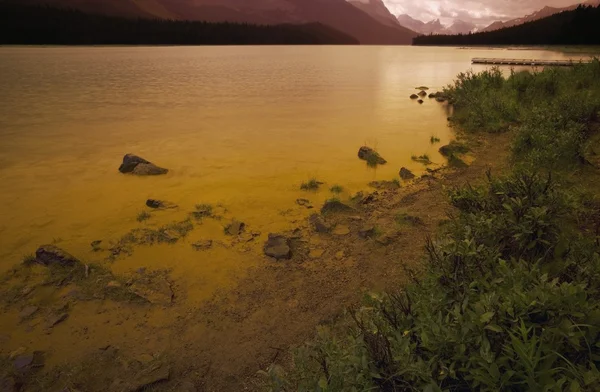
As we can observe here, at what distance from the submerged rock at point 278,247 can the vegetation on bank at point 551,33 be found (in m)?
97.2

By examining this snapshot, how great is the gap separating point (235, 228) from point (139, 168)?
512cm

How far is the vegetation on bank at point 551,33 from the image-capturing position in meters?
74.5

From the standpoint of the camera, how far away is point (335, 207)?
790cm

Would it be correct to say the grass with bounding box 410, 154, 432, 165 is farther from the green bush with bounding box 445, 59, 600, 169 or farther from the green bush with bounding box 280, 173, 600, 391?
the green bush with bounding box 280, 173, 600, 391

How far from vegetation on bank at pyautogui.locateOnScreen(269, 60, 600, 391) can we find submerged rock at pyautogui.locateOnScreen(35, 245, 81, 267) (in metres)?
4.63

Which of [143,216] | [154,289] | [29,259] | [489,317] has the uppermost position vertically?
[489,317]

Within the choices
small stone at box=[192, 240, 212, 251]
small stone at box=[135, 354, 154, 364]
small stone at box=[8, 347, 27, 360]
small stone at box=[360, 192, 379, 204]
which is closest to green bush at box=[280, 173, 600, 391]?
small stone at box=[135, 354, 154, 364]

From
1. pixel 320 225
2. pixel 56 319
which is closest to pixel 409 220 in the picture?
pixel 320 225

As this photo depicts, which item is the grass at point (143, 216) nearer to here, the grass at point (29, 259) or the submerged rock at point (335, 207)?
the grass at point (29, 259)

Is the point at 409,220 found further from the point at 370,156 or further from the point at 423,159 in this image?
the point at 423,159

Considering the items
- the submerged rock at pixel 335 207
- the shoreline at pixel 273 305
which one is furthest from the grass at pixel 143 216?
the submerged rock at pixel 335 207

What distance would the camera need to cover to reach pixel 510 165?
9578 mm

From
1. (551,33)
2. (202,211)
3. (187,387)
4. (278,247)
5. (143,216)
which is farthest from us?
(551,33)

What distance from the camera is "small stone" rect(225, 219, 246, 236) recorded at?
723cm
